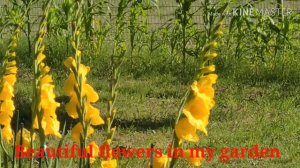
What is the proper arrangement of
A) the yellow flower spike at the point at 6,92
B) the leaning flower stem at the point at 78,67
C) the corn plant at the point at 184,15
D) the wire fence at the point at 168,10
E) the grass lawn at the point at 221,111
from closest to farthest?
the leaning flower stem at the point at 78,67, the yellow flower spike at the point at 6,92, the grass lawn at the point at 221,111, the corn plant at the point at 184,15, the wire fence at the point at 168,10

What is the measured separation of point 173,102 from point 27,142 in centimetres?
409

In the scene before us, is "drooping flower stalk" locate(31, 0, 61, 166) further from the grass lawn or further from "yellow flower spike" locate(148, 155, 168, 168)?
the grass lawn

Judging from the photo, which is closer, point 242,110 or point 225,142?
point 225,142

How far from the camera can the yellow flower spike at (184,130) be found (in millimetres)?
1291

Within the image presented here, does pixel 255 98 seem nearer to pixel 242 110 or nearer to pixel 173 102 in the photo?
pixel 242 110

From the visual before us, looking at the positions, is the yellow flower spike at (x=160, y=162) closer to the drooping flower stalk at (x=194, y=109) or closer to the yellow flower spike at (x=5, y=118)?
the drooping flower stalk at (x=194, y=109)

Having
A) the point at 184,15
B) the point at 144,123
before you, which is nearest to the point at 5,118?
the point at 144,123

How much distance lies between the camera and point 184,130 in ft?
4.29

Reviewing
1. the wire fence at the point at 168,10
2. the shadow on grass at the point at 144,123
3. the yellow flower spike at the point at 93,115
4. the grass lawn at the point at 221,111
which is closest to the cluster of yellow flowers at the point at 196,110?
the yellow flower spike at the point at 93,115

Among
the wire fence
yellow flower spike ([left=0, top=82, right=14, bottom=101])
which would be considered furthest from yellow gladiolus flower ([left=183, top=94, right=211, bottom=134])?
the wire fence

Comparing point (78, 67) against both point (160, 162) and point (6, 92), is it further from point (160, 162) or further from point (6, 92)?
point (6, 92)

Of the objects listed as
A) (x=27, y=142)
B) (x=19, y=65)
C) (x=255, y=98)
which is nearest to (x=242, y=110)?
(x=255, y=98)

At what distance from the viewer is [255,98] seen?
5.91 m

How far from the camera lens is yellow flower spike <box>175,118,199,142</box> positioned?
1.29 metres
